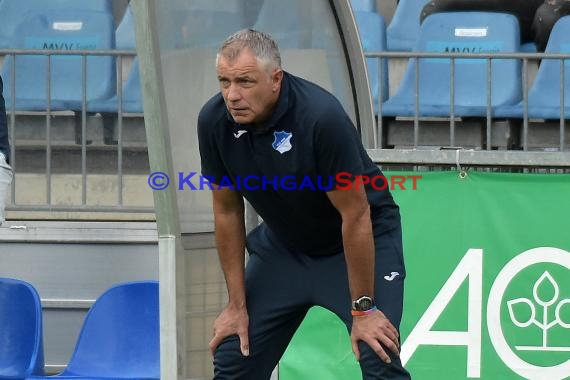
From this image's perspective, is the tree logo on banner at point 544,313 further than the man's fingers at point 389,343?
Yes

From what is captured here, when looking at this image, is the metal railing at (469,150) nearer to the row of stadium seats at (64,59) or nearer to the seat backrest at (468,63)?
the seat backrest at (468,63)

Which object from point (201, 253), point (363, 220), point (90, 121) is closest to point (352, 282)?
point (363, 220)

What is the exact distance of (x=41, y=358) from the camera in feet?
20.4

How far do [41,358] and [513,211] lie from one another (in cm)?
260

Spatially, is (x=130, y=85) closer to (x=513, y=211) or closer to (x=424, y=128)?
(x=424, y=128)

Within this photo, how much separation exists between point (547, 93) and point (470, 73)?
53cm

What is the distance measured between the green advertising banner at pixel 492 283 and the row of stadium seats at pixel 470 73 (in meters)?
1.44

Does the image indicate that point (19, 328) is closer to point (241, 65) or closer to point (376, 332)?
point (376, 332)

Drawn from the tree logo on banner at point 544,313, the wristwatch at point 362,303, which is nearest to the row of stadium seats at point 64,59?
the tree logo on banner at point 544,313

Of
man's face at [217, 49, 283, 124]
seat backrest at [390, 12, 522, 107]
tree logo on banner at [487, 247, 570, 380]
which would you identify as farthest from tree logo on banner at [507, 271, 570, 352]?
man's face at [217, 49, 283, 124]

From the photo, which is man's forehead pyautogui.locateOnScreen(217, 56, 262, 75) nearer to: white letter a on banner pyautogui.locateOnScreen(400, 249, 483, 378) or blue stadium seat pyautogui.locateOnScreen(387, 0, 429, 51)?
white letter a on banner pyautogui.locateOnScreen(400, 249, 483, 378)

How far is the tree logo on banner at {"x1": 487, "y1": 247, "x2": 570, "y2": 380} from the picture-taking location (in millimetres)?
5801

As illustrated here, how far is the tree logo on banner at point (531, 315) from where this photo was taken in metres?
5.80

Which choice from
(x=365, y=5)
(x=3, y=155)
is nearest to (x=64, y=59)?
(x=3, y=155)
